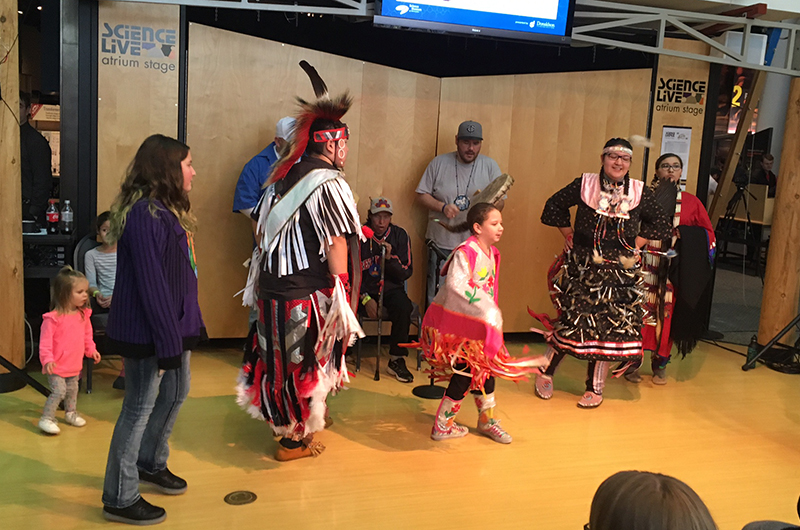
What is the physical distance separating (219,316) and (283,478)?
2.06 meters

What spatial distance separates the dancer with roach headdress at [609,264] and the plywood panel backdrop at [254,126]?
1.49 m

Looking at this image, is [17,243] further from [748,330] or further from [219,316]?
[748,330]

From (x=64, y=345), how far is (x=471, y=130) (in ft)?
9.15

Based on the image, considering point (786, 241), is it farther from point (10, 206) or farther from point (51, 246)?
point (10, 206)

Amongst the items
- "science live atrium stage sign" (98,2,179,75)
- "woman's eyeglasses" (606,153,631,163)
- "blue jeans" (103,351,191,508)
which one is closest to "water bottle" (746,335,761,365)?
"woman's eyeglasses" (606,153,631,163)

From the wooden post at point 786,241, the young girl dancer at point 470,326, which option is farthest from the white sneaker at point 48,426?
the wooden post at point 786,241

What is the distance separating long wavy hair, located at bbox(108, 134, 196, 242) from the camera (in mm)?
2441

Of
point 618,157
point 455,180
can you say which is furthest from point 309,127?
point 455,180

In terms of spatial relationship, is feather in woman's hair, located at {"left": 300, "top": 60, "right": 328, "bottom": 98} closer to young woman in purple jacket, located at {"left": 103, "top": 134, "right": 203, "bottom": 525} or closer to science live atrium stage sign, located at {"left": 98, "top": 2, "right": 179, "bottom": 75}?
young woman in purple jacket, located at {"left": 103, "top": 134, "right": 203, "bottom": 525}

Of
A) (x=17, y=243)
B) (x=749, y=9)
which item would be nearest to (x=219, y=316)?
(x=17, y=243)

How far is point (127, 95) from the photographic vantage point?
171 inches

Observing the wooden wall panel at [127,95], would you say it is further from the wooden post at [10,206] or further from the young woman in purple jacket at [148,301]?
the young woman in purple jacket at [148,301]

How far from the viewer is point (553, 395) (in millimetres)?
4301

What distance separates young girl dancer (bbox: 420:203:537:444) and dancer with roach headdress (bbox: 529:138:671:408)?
838 millimetres
